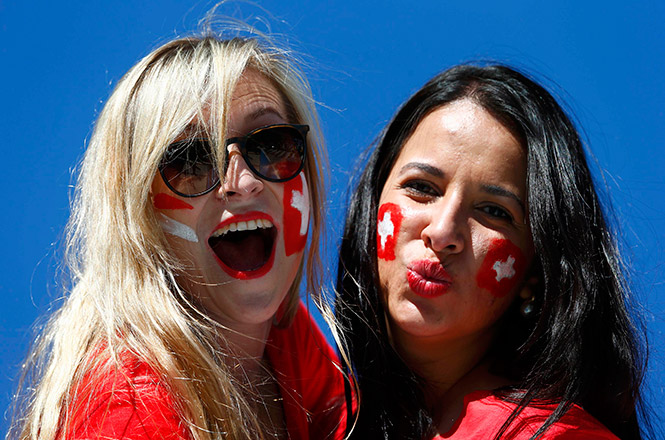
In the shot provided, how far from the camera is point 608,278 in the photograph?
186 cm

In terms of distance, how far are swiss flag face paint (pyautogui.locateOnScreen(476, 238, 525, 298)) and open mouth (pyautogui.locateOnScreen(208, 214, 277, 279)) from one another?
0.55m

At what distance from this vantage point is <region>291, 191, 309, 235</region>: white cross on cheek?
1.83 m

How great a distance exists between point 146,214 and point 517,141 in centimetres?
98

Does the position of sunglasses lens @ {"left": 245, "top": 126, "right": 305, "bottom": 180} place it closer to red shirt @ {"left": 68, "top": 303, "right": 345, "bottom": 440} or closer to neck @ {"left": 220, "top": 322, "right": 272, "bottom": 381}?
neck @ {"left": 220, "top": 322, "right": 272, "bottom": 381}

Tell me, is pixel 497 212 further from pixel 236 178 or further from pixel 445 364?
pixel 236 178

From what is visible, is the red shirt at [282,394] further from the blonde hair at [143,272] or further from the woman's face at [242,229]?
the woman's face at [242,229]

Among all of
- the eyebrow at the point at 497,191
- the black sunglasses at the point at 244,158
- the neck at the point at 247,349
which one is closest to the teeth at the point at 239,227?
the black sunglasses at the point at 244,158

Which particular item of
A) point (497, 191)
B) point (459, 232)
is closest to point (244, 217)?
point (459, 232)

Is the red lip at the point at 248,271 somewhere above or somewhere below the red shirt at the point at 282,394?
above

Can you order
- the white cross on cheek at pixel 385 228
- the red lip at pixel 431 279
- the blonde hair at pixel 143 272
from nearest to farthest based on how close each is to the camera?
the blonde hair at pixel 143 272, the red lip at pixel 431 279, the white cross on cheek at pixel 385 228

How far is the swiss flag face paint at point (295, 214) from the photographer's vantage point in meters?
1.82

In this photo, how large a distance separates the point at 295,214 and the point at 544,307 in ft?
2.27

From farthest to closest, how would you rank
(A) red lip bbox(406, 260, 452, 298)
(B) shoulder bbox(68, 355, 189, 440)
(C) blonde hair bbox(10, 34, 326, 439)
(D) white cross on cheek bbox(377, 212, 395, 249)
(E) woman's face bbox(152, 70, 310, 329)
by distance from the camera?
(D) white cross on cheek bbox(377, 212, 395, 249) < (A) red lip bbox(406, 260, 452, 298) < (E) woman's face bbox(152, 70, 310, 329) < (C) blonde hair bbox(10, 34, 326, 439) < (B) shoulder bbox(68, 355, 189, 440)

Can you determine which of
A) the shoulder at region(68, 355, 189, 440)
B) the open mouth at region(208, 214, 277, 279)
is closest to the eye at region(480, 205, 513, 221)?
the open mouth at region(208, 214, 277, 279)
